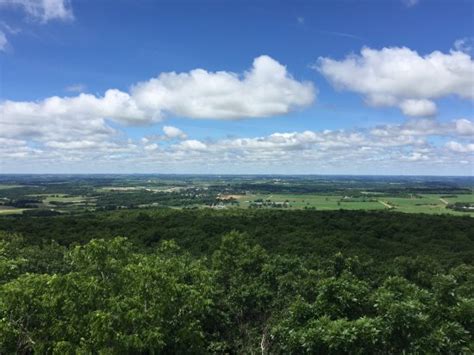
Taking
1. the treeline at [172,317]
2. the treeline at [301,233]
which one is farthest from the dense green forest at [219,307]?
the treeline at [301,233]

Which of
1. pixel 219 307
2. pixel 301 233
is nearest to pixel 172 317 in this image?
pixel 219 307

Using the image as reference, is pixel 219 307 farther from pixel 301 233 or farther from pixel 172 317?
pixel 301 233

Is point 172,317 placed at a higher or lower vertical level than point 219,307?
higher

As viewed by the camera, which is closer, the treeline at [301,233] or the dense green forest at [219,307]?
the dense green forest at [219,307]

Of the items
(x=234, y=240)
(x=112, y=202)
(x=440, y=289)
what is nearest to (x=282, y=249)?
(x=234, y=240)

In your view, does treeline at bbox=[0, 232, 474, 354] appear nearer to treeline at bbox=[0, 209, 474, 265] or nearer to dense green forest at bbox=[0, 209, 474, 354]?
dense green forest at bbox=[0, 209, 474, 354]

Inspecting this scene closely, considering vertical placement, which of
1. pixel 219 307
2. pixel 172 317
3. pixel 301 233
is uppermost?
pixel 172 317

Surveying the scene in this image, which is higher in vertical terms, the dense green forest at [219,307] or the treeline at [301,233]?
the dense green forest at [219,307]

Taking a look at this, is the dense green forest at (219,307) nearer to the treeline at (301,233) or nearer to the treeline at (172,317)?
the treeline at (172,317)

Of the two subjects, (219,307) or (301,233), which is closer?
(219,307)

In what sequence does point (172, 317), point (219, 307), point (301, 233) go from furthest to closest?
point (301, 233) < point (219, 307) < point (172, 317)

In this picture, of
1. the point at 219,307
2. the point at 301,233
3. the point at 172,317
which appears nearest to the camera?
the point at 172,317

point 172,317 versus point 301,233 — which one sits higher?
point 172,317
